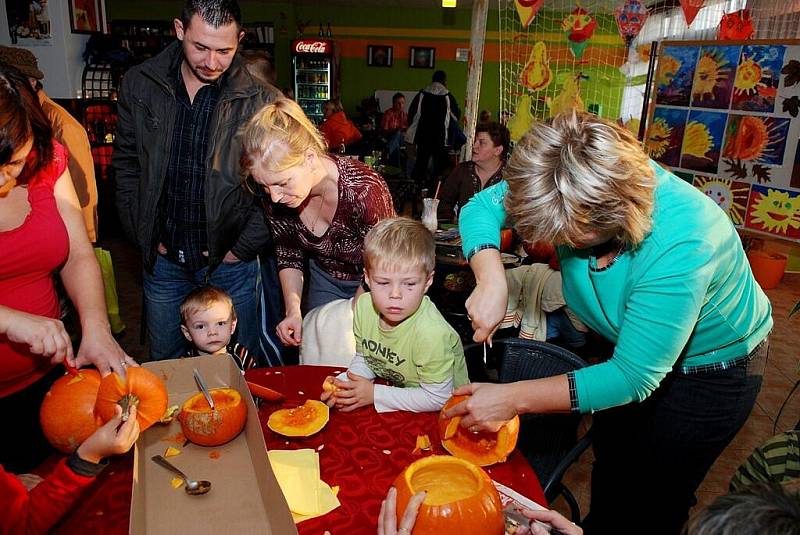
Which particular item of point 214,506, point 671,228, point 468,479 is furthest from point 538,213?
point 214,506

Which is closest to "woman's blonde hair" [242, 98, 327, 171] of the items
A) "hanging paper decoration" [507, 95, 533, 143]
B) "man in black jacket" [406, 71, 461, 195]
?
"hanging paper decoration" [507, 95, 533, 143]

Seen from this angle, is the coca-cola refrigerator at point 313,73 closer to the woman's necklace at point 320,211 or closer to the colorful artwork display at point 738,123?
the colorful artwork display at point 738,123

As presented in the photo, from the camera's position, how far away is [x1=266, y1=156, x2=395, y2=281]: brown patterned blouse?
214cm

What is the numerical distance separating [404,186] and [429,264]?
7075 mm

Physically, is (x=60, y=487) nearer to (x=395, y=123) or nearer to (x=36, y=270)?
(x=36, y=270)

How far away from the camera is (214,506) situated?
4.03ft

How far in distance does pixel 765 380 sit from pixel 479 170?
8.68ft

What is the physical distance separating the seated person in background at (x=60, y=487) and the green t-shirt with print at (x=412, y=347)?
83 centimetres

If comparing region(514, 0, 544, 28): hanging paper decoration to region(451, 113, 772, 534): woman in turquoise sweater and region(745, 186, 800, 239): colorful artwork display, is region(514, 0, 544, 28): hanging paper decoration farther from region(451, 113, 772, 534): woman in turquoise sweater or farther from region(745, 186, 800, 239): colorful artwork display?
region(451, 113, 772, 534): woman in turquoise sweater

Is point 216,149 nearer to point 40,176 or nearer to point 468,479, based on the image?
point 40,176

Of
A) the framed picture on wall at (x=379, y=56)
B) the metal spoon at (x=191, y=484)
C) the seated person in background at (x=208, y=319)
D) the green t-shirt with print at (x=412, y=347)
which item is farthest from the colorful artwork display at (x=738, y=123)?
the framed picture on wall at (x=379, y=56)

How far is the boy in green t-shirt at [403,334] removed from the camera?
166 cm

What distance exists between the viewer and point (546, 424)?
6.18ft

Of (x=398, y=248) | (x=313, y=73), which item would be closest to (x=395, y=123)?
(x=313, y=73)
